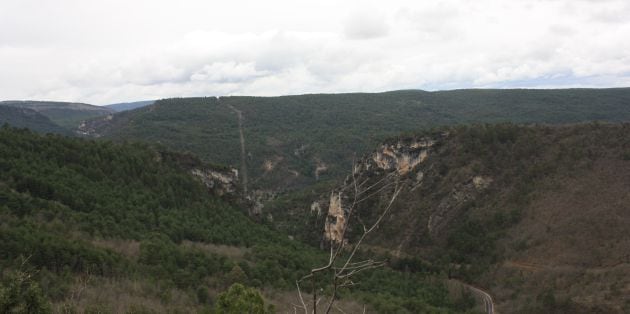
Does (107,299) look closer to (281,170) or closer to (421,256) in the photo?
(421,256)

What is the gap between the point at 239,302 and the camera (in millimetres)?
24547

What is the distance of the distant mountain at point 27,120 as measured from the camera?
539 feet

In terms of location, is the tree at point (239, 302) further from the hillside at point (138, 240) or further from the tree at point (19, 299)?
the tree at point (19, 299)

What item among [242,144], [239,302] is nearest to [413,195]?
[239,302]

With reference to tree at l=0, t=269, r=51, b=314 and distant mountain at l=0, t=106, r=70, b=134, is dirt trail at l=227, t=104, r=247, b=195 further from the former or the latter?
tree at l=0, t=269, r=51, b=314

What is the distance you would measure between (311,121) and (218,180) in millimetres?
115931

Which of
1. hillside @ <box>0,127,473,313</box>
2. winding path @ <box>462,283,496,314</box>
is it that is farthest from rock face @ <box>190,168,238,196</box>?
winding path @ <box>462,283,496,314</box>

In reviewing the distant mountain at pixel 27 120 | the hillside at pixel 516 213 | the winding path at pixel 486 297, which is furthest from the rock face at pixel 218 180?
the distant mountain at pixel 27 120

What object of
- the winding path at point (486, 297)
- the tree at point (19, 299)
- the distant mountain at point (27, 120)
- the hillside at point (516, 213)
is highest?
the distant mountain at point (27, 120)

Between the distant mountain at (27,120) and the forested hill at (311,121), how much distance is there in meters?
13.9

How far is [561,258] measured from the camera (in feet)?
152

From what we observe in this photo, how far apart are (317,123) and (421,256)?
123 m

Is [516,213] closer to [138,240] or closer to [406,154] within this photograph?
[406,154]

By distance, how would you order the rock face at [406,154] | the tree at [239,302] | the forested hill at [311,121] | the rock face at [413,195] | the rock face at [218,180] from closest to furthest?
the tree at [239,302] < the rock face at [413,195] < the rock face at [218,180] < the rock face at [406,154] < the forested hill at [311,121]
